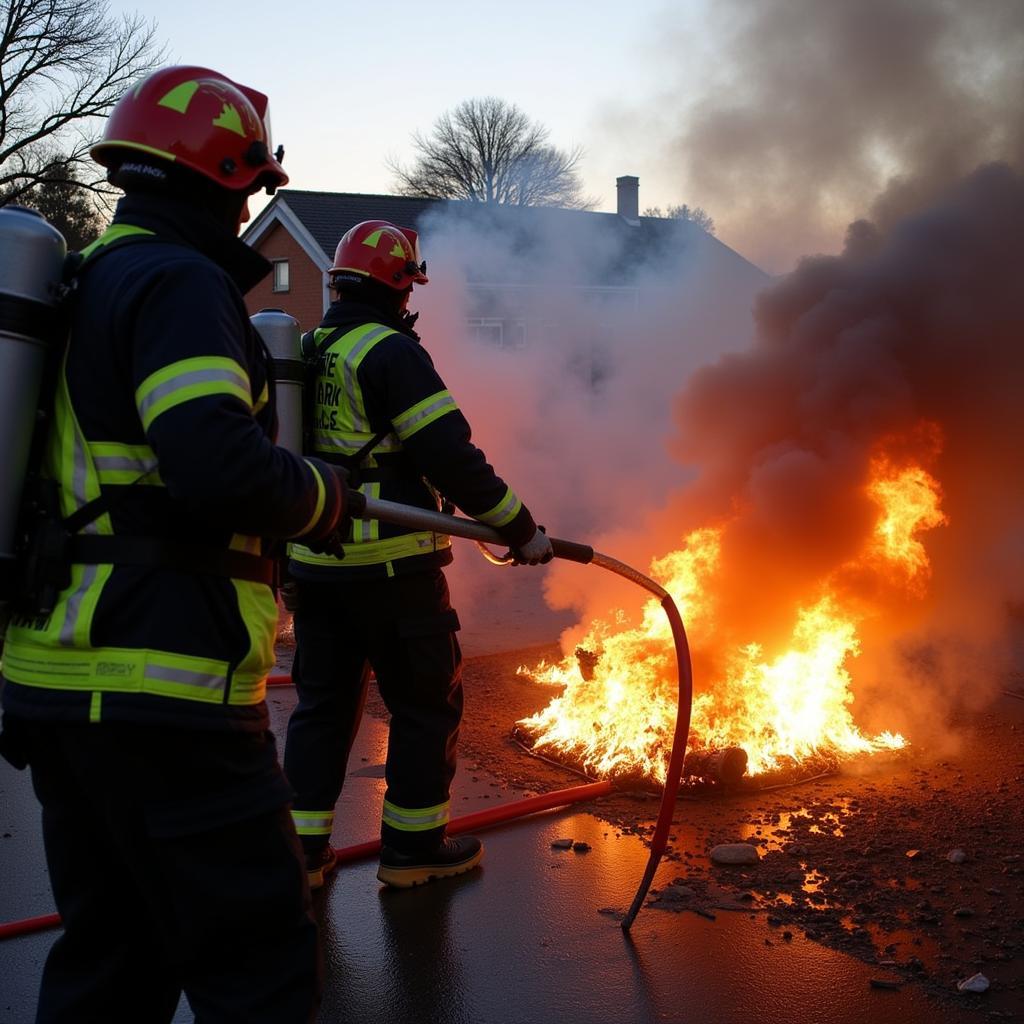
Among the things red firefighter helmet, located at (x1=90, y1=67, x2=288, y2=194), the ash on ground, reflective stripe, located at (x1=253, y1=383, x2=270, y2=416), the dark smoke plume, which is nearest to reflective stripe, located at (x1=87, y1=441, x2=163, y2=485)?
reflective stripe, located at (x1=253, y1=383, x2=270, y2=416)

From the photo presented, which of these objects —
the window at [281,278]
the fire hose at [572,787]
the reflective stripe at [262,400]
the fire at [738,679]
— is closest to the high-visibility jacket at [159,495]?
the reflective stripe at [262,400]

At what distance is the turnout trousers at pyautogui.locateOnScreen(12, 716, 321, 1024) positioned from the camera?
1.85m

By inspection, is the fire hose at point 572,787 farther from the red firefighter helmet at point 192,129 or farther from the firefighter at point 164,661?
the red firefighter helmet at point 192,129

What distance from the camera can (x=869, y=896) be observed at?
338cm

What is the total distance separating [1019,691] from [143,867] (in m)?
5.33

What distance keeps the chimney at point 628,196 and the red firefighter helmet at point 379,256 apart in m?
18.2

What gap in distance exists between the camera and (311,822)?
3539 millimetres

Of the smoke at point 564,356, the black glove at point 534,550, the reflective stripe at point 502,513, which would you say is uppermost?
the smoke at point 564,356

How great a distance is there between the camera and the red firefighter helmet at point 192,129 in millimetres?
2074

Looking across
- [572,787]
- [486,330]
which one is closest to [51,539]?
[572,787]

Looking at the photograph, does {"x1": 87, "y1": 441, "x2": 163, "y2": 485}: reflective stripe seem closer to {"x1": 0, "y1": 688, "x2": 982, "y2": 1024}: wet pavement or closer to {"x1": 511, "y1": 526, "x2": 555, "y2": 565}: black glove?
{"x1": 511, "y1": 526, "x2": 555, "y2": 565}: black glove

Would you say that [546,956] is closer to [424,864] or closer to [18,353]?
[424,864]

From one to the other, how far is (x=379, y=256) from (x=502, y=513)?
115 cm

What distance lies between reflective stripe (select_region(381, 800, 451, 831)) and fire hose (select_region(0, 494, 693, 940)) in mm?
330
